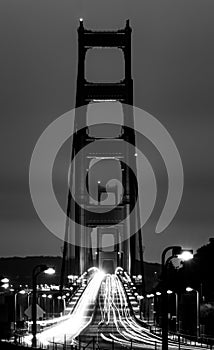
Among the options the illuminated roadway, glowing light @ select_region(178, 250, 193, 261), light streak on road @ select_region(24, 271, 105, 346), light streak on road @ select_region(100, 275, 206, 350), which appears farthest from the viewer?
light streak on road @ select_region(24, 271, 105, 346)

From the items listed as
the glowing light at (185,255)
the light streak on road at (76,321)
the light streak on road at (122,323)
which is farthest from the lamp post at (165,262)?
the light streak on road at (76,321)

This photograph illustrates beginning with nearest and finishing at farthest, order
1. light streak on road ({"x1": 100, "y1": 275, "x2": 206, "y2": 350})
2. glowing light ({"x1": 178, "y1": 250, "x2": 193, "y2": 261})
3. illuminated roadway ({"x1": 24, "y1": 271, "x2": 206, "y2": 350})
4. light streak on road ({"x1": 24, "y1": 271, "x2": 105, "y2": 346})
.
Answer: glowing light ({"x1": 178, "y1": 250, "x2": 193, "y2": 261}) → light streak on road ({"x1": 100, "y1": 275, "x2": 206, "y2": 350}) → illuminated roadway ({"x1": 24, "y1": 271, "x2": 206, "y2": 350}) → light streak on road ({"x1": 24, "y1": 271, "x2": 105, "y2": 346})

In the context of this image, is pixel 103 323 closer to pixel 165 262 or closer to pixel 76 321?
pixel 76 321

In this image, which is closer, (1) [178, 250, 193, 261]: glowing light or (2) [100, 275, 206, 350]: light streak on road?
(1) [178, 250, 193, 261]: glowing light

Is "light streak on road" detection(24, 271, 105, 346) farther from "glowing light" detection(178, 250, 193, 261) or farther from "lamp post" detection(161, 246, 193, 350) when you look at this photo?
"glowing light" detection(178, 250, 193, 261)

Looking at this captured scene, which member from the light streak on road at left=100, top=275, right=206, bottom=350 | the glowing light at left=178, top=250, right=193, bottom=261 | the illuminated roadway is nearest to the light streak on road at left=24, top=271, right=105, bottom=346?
the illuminated roadway

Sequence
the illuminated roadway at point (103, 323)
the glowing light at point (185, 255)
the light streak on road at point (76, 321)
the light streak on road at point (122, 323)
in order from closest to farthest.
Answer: the glowing light at point (185, 255) < the light streak on road at point (122, 323) < the illuminated roadway at point (103, 323) < the light streak on road at point (76, 321)

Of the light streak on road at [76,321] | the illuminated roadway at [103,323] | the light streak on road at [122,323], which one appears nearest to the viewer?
the light streak on road at [122,323]

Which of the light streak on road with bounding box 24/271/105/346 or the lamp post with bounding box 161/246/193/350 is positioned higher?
the light streak on road with bounding box 24/271/105/346

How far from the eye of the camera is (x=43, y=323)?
66688 millimetres

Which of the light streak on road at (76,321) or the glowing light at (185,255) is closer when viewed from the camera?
the glowing light at (185,255)

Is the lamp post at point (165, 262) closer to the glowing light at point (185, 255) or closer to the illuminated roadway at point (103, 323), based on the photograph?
the glowing light at point (185, 255)

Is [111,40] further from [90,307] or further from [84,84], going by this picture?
[90,307]

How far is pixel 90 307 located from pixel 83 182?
35.5 metres
